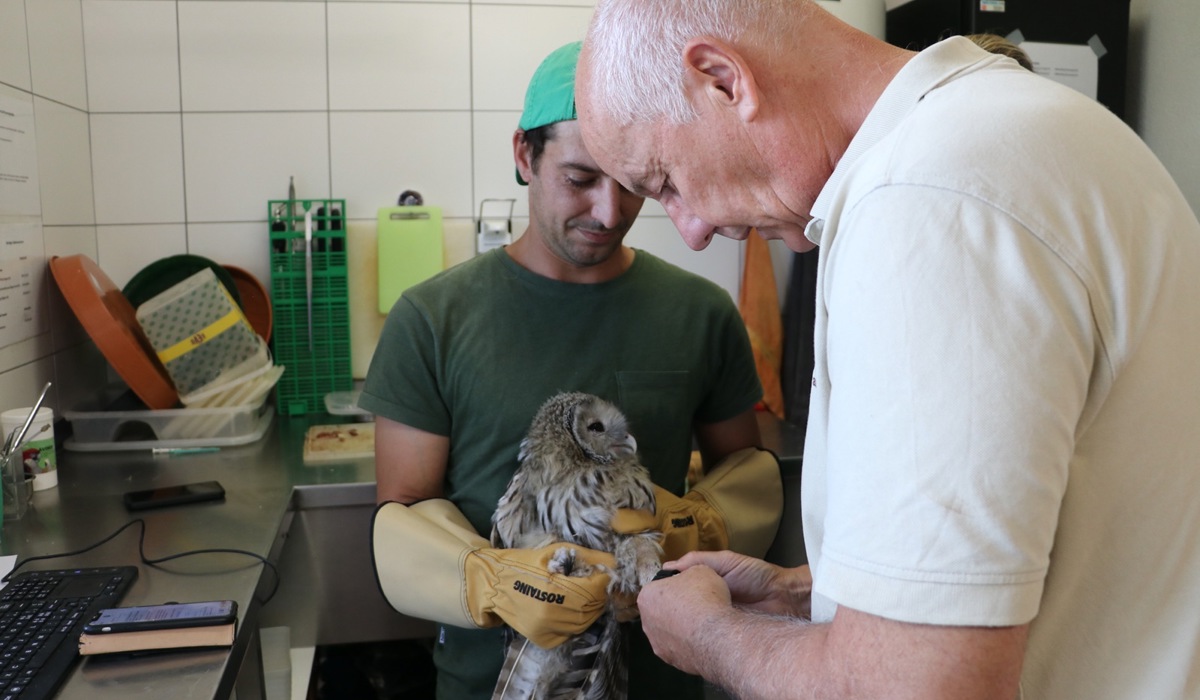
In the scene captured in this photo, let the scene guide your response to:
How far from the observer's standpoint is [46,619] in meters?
1.17

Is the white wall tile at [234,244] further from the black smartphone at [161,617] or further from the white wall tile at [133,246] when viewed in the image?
the black smartphone at [161,617]

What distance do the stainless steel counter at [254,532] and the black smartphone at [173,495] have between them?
0.02 metres

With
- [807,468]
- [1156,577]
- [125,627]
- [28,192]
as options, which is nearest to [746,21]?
[807,468]

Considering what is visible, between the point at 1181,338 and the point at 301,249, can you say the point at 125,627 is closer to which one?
the point at 1181,338

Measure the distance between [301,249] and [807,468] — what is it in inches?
71.2

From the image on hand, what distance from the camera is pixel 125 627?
1.10 meters

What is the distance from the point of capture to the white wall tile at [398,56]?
2379 mm

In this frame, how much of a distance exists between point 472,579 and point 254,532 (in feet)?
1.75

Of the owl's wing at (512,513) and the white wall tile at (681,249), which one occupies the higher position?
the white wall tile at (681,249)

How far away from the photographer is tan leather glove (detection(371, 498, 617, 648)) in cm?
125

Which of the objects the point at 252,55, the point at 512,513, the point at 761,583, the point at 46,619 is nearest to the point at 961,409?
the point at 761,583

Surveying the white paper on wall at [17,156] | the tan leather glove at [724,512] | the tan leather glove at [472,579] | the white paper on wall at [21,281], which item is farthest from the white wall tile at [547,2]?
the tan leather glove at [472,579]

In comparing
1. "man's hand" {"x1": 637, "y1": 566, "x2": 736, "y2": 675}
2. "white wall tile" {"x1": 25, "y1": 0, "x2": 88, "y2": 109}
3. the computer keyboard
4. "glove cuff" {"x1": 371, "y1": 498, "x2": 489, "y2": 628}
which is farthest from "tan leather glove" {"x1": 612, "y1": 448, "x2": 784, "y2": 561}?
"white wall tile" {"x1": 25, "y1": 0, "x2": 88, "y2": 109}

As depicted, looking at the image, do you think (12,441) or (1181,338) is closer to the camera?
(1181,338)
